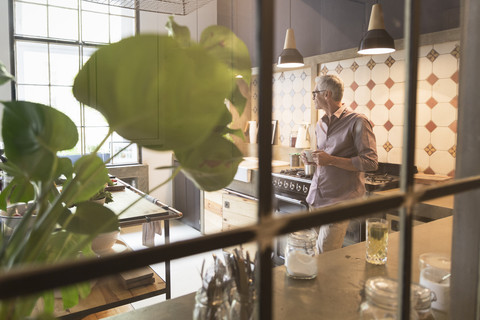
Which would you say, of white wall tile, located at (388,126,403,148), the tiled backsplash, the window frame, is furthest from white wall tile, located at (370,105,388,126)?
the window frame

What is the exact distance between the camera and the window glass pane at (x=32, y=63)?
418mm

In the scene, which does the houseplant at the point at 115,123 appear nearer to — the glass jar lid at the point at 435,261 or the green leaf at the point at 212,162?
the green leaf at the point at 212,162

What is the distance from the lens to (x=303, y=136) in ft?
12.2

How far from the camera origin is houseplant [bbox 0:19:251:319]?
278mm

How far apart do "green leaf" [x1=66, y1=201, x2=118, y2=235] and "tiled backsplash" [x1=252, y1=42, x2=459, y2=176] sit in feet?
6.44

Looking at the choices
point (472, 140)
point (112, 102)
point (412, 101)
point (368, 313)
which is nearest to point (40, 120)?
point (112, 102)

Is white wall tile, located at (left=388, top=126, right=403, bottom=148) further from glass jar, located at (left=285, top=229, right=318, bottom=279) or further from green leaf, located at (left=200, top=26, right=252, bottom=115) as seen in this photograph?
green leaf, located at (left=200, top=26, right=252, bottom=115)

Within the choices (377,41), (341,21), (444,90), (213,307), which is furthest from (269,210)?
(341,21)

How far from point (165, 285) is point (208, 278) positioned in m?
1.59

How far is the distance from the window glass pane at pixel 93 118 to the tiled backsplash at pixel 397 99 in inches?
76.9

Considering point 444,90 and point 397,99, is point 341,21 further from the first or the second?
point 444,90

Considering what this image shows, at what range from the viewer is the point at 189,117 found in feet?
0.96

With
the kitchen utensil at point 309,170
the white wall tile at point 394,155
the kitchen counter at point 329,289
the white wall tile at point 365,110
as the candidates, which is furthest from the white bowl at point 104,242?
the white wall tile at point 365,110

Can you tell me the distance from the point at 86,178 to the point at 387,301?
0.56m
